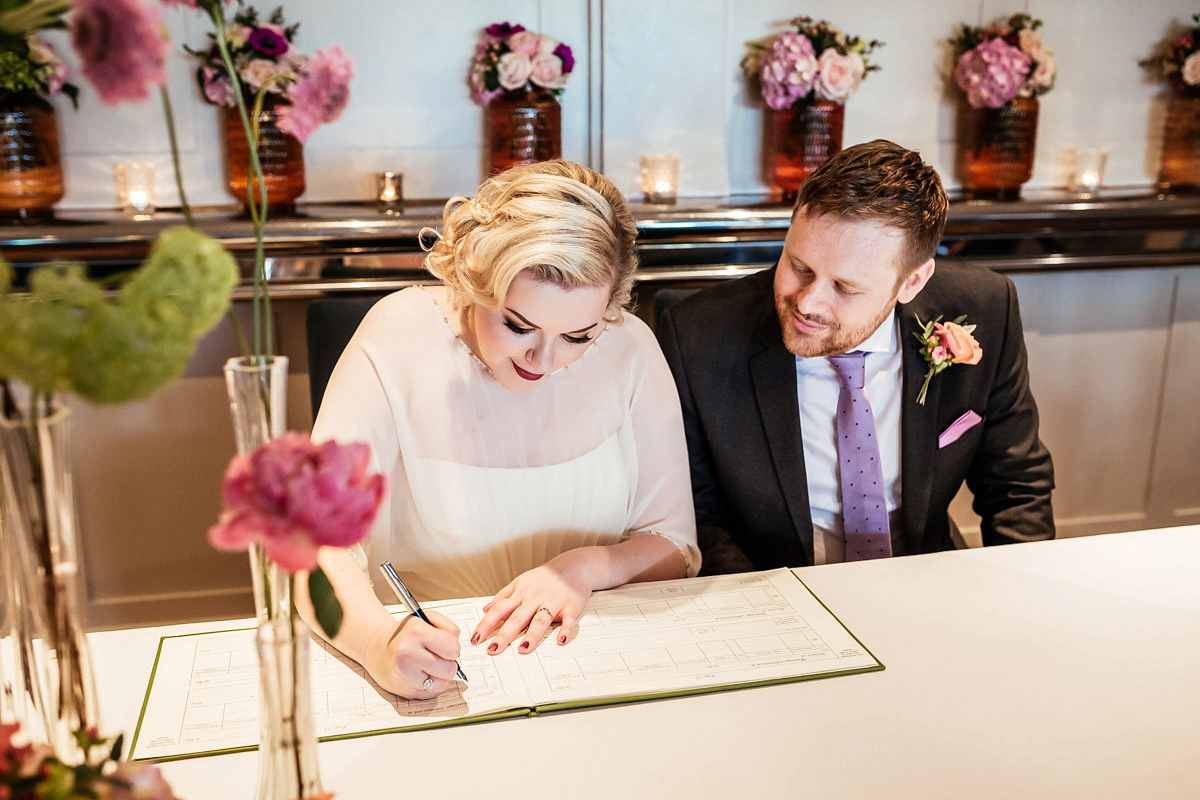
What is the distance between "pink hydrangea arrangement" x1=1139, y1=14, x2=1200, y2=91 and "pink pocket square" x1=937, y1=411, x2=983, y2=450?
1664mm

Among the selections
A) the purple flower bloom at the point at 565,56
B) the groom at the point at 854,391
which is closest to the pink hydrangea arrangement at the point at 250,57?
the purple flower bloom at the point at 565,56

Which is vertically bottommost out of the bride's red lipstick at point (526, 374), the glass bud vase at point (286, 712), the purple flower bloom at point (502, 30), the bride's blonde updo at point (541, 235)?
the glass bud vase at point (286, 712)

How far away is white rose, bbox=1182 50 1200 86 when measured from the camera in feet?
9.49

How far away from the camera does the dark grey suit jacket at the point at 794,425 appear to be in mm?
1945

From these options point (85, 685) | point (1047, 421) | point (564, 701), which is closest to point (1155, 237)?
point (1047, 421)

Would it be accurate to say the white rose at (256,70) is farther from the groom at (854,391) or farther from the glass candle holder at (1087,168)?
the glass candle holder at (1087,168)

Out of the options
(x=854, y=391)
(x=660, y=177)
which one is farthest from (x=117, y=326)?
(x=660, y=177)

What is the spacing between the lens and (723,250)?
2559 millimetres

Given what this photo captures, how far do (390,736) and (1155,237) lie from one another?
2.75 meters

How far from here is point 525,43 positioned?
2410mm

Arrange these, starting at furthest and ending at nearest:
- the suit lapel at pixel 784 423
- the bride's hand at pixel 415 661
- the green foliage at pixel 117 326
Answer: the suit lapel at pixel 784 423 → the bride's hand at pixel 415 661 → the green foliage at pixel 117 326

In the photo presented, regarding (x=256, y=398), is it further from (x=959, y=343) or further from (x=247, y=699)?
(x=959, y=343)

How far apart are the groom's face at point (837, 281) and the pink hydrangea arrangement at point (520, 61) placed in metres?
0.88

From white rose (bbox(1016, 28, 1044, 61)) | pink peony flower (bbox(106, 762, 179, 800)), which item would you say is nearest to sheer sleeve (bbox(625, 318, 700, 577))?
pink peony flower (bbox(106, 762, 179, 800))
